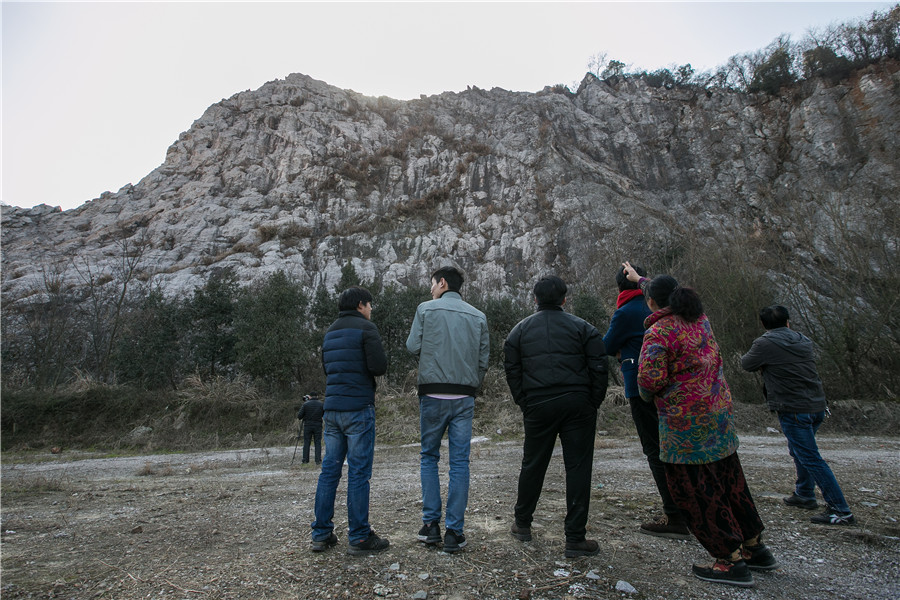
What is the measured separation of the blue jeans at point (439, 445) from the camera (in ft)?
10.4

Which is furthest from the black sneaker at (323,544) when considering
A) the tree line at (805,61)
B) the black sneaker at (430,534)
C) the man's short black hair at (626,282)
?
the tree line at (805,61)

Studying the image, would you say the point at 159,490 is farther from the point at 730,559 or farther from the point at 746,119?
the point at 746,119

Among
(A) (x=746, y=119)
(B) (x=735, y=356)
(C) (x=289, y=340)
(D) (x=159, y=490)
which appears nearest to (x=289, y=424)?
(C) (x=289, y=340)

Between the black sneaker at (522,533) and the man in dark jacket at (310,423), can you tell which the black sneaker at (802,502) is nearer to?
the black sneaker at (522,533)

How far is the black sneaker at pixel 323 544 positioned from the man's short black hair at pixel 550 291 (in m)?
2.32

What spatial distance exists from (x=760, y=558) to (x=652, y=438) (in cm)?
90

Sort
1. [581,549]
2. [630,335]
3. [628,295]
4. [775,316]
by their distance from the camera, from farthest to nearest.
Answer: [775,316]
[628,295]
[630,335]
[581,549]

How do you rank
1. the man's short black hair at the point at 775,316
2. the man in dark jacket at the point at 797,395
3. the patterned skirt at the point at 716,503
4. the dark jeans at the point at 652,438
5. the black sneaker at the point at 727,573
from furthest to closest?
1. the man's short black hair at the point at 775,316
2. the man in dark jacket at the point at 797,395
3. the dark jeans at the point at 652,438
4. the patterned skirt at the point at 716,503
5. the black sneaker at the point at 727,573

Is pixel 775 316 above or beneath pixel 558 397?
above

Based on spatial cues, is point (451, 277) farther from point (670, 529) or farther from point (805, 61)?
point (805, 61)

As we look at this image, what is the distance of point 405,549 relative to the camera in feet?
10.1

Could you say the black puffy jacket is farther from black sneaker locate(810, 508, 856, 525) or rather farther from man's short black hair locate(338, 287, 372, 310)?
black sneaker locate(810, 508, 856, 525)

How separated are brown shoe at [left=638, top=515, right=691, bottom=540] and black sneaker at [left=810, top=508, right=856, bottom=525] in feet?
4.00

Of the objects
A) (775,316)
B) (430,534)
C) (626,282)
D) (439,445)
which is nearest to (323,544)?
(430,534)
